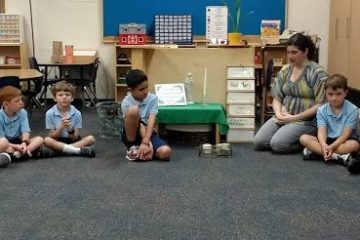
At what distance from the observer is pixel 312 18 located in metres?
6.93

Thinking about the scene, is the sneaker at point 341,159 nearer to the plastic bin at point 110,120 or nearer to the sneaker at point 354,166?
the sneaker at point 354,166

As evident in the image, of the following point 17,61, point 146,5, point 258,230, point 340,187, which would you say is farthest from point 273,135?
point 17,61

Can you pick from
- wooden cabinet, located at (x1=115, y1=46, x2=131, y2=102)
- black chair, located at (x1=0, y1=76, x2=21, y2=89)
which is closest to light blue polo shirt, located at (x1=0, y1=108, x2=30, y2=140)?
black chair, located at (x1=0, y1=76, x2=21, y2=89)

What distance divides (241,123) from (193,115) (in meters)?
0.53

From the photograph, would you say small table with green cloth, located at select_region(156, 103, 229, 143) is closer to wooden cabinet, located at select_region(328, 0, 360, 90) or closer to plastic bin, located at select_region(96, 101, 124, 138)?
plastic bin, located at select_region(96, 101, 124, 138)

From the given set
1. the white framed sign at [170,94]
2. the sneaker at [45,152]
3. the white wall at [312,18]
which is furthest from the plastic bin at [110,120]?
the white wall at [312,18]

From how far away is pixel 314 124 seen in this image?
4.32 metres

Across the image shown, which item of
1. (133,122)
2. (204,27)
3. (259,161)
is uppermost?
(204,27)

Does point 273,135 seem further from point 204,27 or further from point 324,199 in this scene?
point 204,27

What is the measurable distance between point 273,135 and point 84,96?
349cm

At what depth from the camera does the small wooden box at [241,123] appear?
469cm

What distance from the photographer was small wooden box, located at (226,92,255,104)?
4711 millimetres

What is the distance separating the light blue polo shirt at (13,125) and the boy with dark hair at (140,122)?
824mm

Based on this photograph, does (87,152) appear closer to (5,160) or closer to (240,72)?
(5,160)
